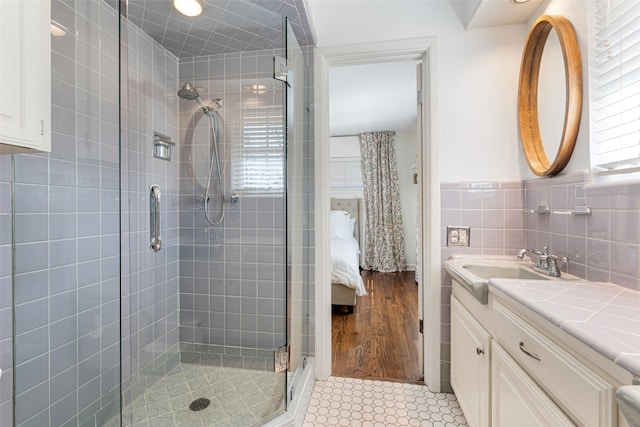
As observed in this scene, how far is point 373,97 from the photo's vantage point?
138 inches

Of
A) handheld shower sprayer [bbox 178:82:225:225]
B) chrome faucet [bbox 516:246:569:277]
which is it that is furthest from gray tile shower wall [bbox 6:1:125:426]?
chrome faucet [bbox 516:246:569:277]

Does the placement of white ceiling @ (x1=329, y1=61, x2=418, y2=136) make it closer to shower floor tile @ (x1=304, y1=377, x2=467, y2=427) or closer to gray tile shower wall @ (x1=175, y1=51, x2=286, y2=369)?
gray tile shower wall @ (x1=175, y1=51, x2=286, y2=369)

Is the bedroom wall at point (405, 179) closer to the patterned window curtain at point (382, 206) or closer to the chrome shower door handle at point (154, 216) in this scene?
the patterned window curtain at point (382, 206)

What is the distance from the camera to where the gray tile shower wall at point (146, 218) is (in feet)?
5.08

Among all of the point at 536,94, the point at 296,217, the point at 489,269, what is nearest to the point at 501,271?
the point at 489,269

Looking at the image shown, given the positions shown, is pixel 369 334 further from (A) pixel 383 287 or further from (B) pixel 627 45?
(B) pixel 627 45

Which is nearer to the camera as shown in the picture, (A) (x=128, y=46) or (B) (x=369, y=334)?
(A) (x=128, y=46)

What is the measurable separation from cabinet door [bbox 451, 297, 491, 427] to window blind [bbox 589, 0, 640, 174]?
87 centimetres

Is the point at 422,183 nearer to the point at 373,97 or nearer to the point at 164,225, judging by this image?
the point at 164,225

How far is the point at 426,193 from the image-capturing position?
69.2 inches

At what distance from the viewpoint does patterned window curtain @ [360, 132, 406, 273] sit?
491 cm

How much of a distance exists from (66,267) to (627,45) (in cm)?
252

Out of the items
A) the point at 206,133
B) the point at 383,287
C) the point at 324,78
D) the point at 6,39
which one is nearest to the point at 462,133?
the point at 324,78

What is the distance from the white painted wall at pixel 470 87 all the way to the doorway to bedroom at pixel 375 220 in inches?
9.0
